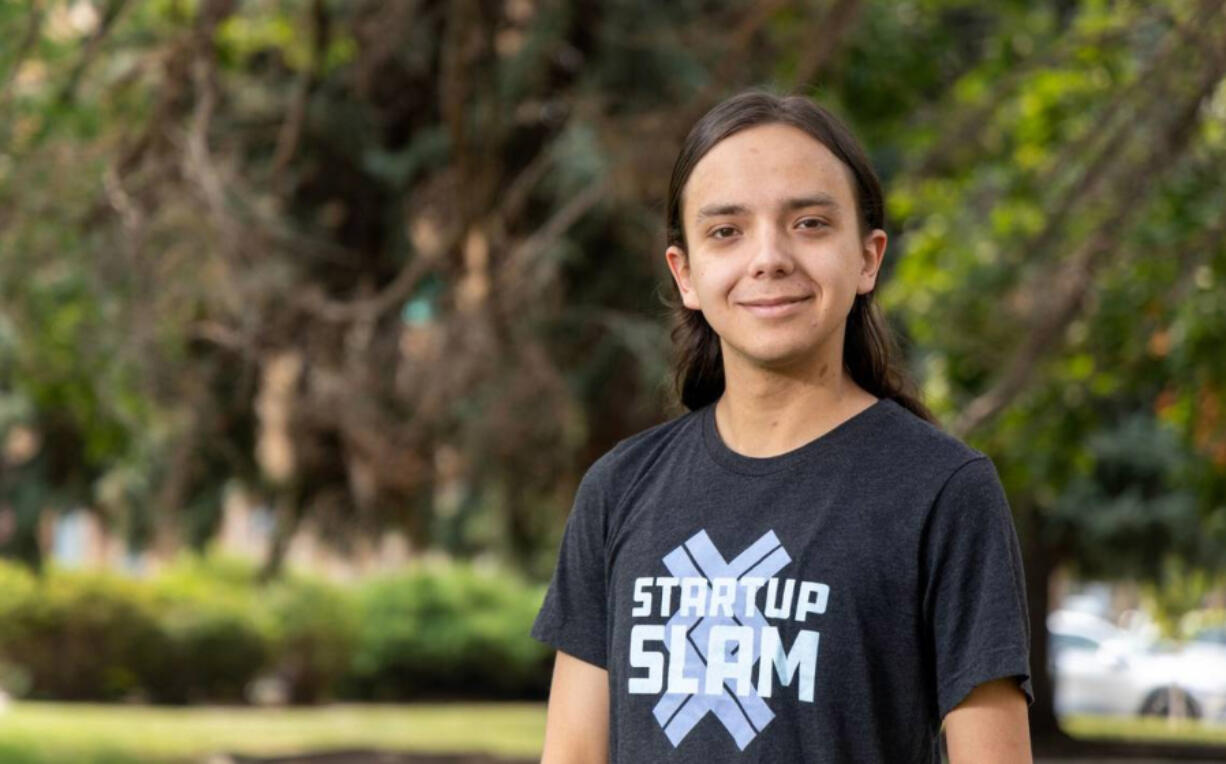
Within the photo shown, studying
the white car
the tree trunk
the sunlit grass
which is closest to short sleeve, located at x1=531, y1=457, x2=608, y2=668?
the tree trunk

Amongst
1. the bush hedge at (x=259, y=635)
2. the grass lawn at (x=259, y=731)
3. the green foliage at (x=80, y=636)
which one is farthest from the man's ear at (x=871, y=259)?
the green foliage at (x=80, y=636)

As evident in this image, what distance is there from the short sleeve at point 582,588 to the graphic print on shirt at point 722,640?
0.15 meters

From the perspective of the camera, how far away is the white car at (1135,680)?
2764 centimetres

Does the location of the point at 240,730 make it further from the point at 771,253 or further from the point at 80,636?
the point at 771,253

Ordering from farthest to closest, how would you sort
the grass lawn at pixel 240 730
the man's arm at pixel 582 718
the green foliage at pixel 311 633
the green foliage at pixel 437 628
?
the green foliage at pixel 437 628 < the green foliage at pixel 311 633 < the grass lawn at pixel 240 730 < the man's arm at pixel 582 718

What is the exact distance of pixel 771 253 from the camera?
83.9 inches

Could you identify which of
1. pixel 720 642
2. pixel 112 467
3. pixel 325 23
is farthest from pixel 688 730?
pixel 112 467

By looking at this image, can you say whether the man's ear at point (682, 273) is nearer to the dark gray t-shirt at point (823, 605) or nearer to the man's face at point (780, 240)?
the man's face at point (780, 240)

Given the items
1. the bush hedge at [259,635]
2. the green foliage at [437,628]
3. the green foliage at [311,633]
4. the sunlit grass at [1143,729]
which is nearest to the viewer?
the bush hedge at [259,635]

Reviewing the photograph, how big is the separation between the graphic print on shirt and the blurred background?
89 cm

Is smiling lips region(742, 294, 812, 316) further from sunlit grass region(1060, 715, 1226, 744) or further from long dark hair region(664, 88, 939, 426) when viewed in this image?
sunlit grass region(1060, 715, 1226, 744)

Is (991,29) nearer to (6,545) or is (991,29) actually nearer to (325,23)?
(325,23)

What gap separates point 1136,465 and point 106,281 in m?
13.7

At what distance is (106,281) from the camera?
24.7 ft
